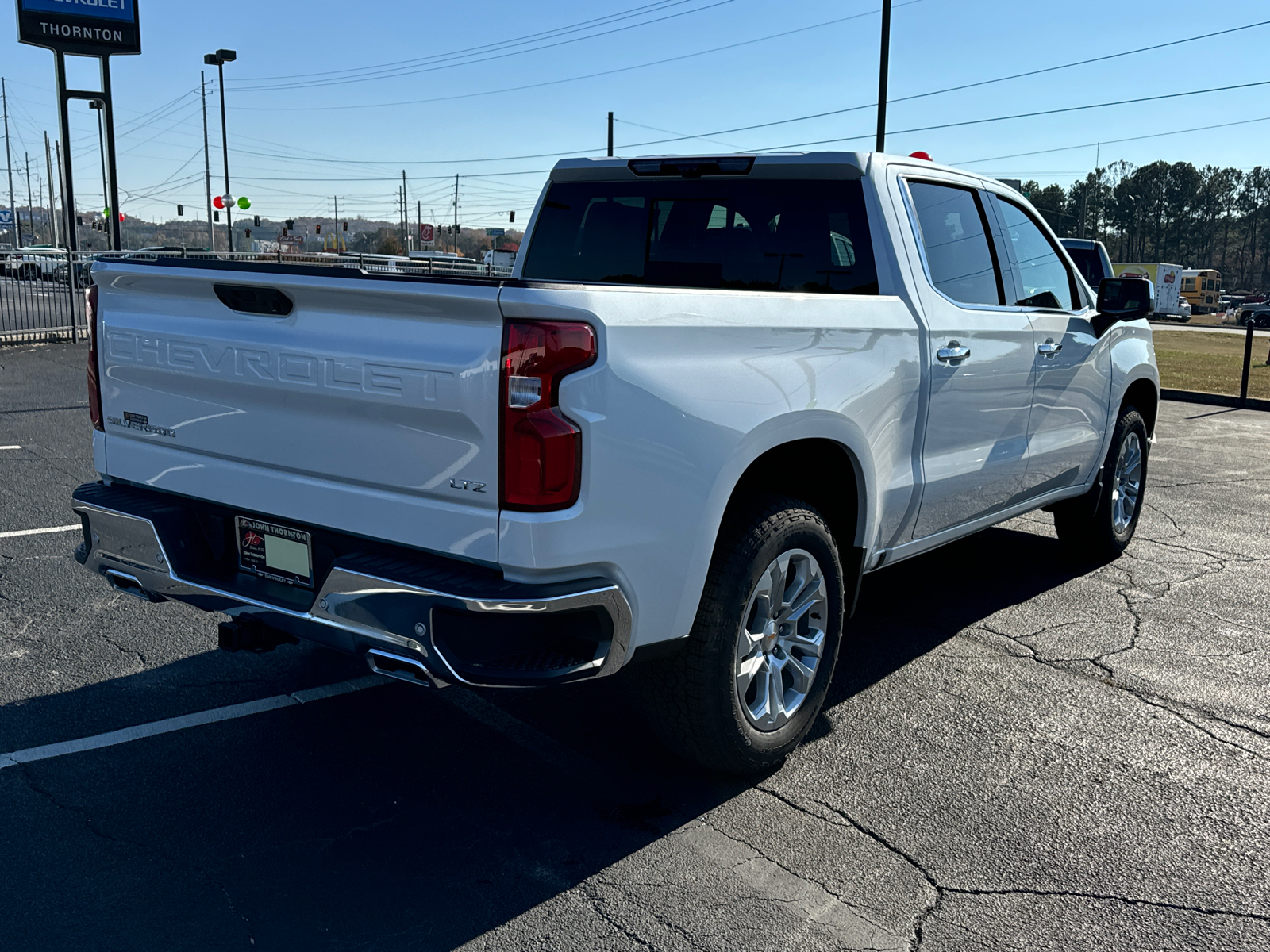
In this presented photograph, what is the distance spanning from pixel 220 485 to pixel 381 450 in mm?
751

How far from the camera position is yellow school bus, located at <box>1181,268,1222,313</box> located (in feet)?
302

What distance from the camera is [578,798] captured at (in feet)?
11.4

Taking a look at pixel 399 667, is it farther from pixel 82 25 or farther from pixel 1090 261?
pixel 82 25

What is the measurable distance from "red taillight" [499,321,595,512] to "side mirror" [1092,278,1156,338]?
388 cm

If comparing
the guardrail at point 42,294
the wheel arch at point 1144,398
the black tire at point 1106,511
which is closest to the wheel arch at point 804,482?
the black tire at point 1106,511

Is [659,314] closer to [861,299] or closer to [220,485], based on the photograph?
[861,299]

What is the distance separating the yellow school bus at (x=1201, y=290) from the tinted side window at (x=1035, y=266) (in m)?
97.4

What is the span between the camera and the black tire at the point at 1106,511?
6277mm

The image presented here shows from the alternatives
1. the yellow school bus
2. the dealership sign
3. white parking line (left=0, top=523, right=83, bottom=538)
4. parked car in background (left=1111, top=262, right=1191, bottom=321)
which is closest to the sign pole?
the dealership sign

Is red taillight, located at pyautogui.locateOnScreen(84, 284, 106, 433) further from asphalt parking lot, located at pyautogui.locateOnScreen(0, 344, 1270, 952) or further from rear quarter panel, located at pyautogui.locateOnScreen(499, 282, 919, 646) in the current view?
rear quarter panel, located at pyautogui.locateOnScreen(499, 282, 919, 646)

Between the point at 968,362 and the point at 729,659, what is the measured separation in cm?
186

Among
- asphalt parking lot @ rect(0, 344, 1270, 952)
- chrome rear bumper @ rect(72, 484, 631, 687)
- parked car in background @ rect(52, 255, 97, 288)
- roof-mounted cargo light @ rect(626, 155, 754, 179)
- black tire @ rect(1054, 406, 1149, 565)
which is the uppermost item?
roof-mounted cargo light @ rect(626, 155, 754, 179)

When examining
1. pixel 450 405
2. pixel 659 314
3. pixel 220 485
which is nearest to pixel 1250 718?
pixel 659 314

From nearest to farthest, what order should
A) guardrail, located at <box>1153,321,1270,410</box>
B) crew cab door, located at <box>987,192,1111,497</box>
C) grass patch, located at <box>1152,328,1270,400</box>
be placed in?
crew cab door, located at <box>987,192,1111,497</box>
guardrail, located at <box>1153,321,1270,410</box>
grass patch, located at <box>1152,328,1270,400</box>
